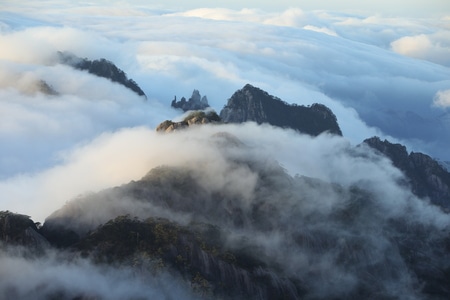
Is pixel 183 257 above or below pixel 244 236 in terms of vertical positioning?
above

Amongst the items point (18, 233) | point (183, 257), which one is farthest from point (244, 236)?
point (18, 233)

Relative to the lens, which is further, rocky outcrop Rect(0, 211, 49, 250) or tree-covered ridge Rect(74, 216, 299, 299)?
rocky outcrop Rect(0, 211, 49, 250)

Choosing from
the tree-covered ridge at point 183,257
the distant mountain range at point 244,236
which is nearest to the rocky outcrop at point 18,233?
the distant mountain range at point 244,236

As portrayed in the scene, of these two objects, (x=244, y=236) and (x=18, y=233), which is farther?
(x=244, y=236)

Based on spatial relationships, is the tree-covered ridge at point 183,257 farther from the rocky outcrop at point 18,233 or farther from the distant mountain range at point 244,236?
the rocky outcrop at point 18,233

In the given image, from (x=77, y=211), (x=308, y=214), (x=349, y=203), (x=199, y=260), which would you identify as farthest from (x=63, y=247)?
(x=349, y=203)

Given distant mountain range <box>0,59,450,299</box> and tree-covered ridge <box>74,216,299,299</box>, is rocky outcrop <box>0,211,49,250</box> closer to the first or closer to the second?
distant mountain range <box>0,59,450,299</box>

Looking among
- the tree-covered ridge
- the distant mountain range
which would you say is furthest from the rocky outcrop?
the tree-covered ridge

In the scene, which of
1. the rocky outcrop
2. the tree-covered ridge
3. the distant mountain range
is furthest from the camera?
the distant mountain range

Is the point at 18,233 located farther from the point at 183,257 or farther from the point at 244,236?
the point at 244,236
